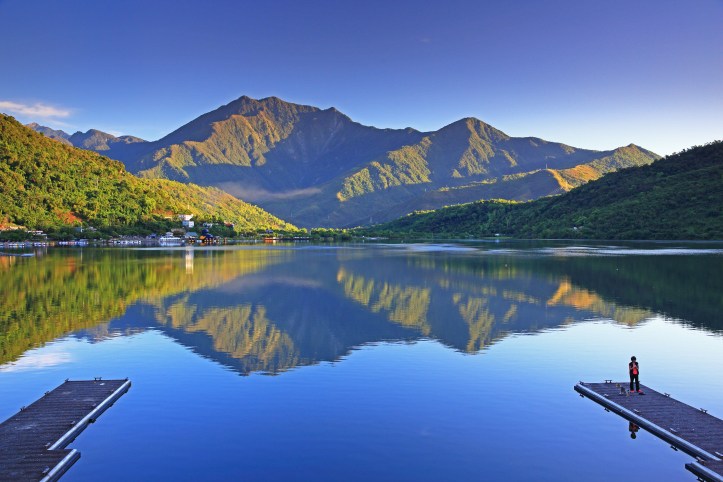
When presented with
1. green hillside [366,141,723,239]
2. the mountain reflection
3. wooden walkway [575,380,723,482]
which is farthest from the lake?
green hillside [366,141,723,239]

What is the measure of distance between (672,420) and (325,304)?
3042cm

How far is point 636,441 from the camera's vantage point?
17328mm

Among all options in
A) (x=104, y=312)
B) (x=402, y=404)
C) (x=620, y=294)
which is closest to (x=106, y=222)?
(x=104, y=312)

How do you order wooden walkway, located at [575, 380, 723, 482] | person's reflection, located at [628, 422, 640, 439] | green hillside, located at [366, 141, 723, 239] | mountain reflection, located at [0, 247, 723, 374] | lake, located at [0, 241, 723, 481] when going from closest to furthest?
wooden walkway, located at [575, 380, 723, 482] < lake, located at [0, 241, 723, 481] < person's reflection, located at [628, 422, 640, 439] < mountain reflection, located at [0, 247, 723, 374] < green hillside, located at [366, 141, 723, 239]

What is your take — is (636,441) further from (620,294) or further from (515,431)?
(620,294)

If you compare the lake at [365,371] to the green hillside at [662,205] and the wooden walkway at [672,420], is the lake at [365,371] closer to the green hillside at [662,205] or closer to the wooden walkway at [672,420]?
the wooden walkway at [672,420]

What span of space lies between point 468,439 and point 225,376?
11919 mm

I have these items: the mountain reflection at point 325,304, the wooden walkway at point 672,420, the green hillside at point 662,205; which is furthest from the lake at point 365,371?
the green hillside at point 662,205

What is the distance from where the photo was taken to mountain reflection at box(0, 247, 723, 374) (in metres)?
32.5

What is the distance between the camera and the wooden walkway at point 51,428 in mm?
14664

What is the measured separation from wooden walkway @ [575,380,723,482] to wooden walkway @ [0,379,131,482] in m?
17.0

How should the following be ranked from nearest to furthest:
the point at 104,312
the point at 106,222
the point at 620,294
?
1. the point at 104,312
2. the point at 620,294
3. the point at 106,222

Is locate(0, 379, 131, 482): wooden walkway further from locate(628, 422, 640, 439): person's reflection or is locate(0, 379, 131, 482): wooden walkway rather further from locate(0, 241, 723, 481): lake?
locate(628, 422, 640, 439): person's reflection

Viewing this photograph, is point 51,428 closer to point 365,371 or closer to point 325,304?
point 365,371
